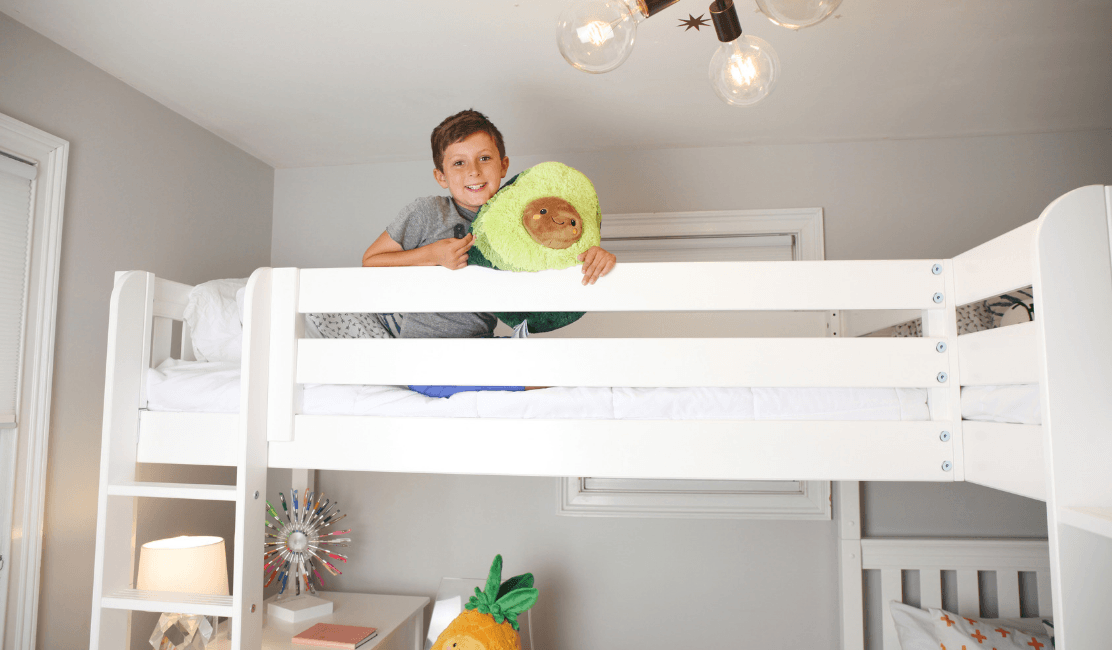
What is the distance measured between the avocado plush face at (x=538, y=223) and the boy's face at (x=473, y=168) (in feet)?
0.65

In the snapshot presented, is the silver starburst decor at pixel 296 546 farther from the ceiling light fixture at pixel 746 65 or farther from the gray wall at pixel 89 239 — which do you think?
the ceiling light fixture at pixel 746 65

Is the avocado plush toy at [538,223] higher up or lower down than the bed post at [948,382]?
higher up

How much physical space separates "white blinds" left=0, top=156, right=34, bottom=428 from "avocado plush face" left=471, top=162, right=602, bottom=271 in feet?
4.33

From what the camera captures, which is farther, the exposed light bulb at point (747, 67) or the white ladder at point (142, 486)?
the white ladder at point (142, 486)

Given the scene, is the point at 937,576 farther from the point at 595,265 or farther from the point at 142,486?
the point at 142,486

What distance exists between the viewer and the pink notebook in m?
2.09

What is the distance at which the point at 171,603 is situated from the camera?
143 centimetres

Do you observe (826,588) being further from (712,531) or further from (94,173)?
(94,173)

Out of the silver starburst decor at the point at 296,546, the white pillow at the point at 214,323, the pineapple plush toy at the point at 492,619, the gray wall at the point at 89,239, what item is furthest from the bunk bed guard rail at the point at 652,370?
the silver starburst decor at the point at 296,546

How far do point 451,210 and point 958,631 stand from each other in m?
2.11

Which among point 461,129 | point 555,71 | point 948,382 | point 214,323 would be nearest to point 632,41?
point 461,129

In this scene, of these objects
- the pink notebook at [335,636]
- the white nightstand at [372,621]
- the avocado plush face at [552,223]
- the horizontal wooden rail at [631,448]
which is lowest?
the white nightstand at [372,621]

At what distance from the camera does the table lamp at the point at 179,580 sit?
1766 millimetres

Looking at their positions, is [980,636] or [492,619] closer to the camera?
[492,619]
